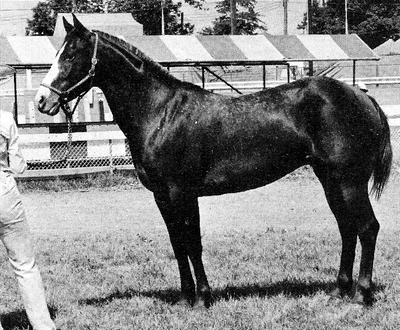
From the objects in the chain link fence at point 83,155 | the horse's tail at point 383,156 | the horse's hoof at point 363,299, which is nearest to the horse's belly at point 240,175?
the horse's tail at point 383,156

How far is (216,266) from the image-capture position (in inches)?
276

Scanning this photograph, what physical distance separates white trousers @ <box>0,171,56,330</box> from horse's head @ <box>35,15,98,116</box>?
3.00 ft

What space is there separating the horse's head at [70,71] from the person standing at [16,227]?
72 centimetres

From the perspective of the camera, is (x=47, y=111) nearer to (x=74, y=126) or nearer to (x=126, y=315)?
(x=126, y=315)

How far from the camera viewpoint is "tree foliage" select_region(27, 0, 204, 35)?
8119cm

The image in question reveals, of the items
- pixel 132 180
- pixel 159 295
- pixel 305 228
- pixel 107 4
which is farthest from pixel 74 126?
pixel 107 4

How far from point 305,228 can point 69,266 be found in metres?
3.57

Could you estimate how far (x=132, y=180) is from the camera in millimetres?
13453

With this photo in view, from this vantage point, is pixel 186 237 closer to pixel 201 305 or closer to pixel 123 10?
pixel 201 305

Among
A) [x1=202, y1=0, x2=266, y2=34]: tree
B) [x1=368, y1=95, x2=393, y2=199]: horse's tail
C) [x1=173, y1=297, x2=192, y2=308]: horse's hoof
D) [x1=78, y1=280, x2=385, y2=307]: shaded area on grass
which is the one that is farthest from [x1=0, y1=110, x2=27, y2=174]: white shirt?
[x1=202, y1=0, x2=266, y2=34]: tree

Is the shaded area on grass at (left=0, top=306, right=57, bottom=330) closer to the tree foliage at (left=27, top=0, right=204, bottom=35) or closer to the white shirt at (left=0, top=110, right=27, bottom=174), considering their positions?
the white shirt at (left=0, top=110, right=27, bottom=174)

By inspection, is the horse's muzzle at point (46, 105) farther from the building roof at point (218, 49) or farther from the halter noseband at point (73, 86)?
the building roof at point (218, 49)

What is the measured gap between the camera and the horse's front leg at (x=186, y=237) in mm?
5340

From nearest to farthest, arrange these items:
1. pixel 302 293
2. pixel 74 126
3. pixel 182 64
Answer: pixel 302 293, pixel 74 126, pixel 182 64
